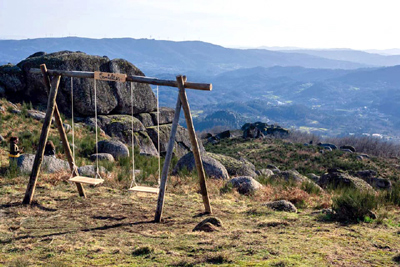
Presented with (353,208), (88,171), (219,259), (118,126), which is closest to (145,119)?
(118,126)

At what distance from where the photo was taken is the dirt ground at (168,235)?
4.66m

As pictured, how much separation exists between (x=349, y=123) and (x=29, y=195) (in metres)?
208

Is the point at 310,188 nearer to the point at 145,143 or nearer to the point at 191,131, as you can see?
the point at 191,131

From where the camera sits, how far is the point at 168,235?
588 cm

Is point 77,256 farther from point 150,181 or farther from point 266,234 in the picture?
point 150,181

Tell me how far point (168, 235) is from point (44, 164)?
5.46m

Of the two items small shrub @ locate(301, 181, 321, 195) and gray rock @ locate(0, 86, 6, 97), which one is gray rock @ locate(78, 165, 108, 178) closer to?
small shrub @ locate(301, 181, 321, 195)

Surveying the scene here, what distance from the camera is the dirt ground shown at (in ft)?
15.3

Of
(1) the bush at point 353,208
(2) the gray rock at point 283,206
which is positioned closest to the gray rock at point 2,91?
(2) the gray rock at point 283,206

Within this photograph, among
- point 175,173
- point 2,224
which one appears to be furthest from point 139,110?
point 2,224

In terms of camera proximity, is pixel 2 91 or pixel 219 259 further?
pixel 2 91

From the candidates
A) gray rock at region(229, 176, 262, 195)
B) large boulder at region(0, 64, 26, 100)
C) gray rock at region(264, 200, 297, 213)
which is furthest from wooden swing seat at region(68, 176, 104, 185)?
large boulder at region(0, 64, 26, 100)

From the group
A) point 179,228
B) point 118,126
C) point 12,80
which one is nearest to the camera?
point 179,228

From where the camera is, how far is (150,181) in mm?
10211
